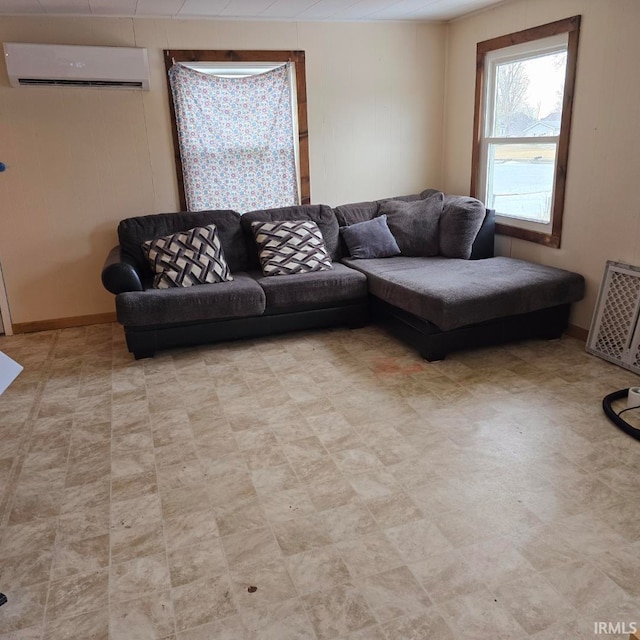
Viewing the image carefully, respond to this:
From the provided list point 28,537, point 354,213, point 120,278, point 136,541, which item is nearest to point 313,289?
point 354,213

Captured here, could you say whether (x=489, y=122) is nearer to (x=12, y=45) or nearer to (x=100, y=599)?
(x=12, y=45)

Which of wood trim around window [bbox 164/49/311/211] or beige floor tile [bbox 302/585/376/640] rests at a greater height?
wood trim around window [bbox 164/49/311/211]

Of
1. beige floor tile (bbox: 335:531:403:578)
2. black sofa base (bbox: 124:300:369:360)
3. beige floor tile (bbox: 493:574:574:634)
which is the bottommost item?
beige floor tile (bbox: 335:531:403:578)

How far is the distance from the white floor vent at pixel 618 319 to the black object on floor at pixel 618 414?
1.29 ft

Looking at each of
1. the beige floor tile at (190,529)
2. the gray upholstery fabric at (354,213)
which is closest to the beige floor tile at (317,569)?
the beige floor tile at (190,529)

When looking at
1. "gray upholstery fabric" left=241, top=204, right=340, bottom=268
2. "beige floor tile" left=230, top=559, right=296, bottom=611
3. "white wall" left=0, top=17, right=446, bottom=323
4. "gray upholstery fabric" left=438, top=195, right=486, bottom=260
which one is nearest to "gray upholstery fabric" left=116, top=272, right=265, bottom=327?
"gray upholstery fabric" left=241, top=204, right=340, bottom=268

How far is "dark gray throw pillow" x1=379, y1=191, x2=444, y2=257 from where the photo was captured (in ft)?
→ 15.1

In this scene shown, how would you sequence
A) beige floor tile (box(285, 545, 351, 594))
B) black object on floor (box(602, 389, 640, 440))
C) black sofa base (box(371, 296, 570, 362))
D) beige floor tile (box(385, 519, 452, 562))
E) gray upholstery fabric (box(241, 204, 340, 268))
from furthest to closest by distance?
gray upholstery fabric (box(241, 204, 340, 268)) < black sofa base (box(371, 296, 570, 362)) < black object on floor (box(602, 389, 640, 440)) < beige floor tile (box(385, 519, 452, 562)) < beige floor tile (box(285, 545, 351, 594))

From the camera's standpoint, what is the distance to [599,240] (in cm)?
368

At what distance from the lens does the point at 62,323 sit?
14.9 feet

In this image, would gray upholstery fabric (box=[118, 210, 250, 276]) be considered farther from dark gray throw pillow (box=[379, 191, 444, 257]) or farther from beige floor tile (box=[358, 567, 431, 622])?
beige floor tile (box=[358, 567, 431, 622])

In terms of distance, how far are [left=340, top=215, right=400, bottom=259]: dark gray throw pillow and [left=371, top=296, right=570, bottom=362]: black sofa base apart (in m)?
0.70

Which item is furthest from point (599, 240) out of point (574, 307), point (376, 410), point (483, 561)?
point (483, 561)

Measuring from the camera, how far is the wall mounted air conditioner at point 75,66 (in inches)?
153
